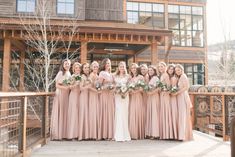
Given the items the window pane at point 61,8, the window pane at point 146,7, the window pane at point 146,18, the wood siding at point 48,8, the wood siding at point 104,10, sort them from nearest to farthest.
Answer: the wood siding at point 48,8 → the window pane at point 61,8 → the wood siding at point 104,10 → the window pane at point 146,18 → the window pane at point 146,7

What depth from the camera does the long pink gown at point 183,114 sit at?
18.8 feet

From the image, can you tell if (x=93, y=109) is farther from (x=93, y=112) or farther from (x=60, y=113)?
(x=60, y=113)

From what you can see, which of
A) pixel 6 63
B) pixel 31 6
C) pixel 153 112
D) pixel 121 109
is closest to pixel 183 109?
pixel 153 112

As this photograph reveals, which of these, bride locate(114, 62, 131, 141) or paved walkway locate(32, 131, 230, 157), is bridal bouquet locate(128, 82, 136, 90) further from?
paved walkway locate(32, 131, 230, 157)

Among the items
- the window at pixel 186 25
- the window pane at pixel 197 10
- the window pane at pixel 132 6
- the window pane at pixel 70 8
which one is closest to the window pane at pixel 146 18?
the window pane at pixel 132 6

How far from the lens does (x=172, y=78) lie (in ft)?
19.8

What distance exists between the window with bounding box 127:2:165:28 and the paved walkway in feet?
50.9

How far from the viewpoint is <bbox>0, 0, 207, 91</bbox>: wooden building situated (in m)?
11.2

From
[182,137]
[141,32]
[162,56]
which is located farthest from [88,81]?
[162,56]

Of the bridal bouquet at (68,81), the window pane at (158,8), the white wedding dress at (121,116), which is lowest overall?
the white wedding dress at (121,116)

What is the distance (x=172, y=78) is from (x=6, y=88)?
7.28 metres

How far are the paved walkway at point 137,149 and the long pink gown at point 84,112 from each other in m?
0.25

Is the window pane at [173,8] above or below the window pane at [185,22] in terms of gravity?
above

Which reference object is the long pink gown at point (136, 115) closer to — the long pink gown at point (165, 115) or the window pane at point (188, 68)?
the long pink gown at point (165, 115)
